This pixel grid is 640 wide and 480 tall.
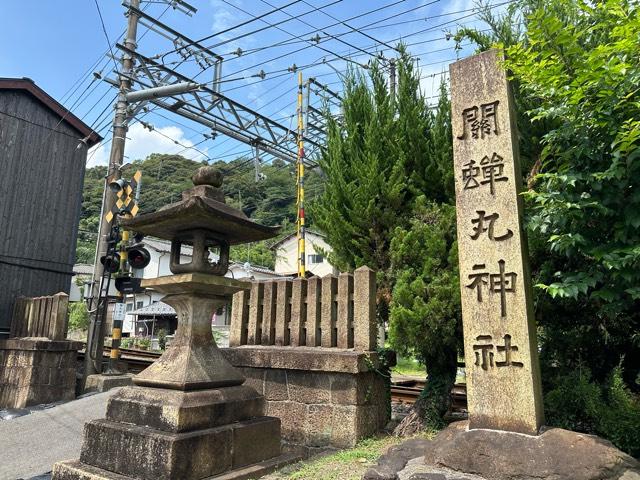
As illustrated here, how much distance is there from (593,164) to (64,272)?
48.5 feet

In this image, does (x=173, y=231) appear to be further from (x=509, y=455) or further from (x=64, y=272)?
(x=64, y=272)

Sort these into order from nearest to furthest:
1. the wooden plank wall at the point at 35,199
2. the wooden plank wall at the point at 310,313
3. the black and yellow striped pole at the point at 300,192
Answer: the wooden plank wall at the point at 310,313
the black and yellow striped pole at the point at 300,192
the wooden plank wall at the point at 35,199

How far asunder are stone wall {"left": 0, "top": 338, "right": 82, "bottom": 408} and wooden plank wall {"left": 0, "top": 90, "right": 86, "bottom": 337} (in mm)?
2318

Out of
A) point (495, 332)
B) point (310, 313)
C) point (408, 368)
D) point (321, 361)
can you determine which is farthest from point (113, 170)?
point (408, 368)

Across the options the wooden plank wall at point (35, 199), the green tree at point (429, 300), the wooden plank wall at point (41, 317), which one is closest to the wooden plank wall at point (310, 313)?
the green tree at point (429, 300)

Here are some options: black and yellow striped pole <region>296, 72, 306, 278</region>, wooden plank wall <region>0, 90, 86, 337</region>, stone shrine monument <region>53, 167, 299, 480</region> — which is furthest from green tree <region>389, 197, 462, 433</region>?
wooden plank wall <region>0, 90, 86, 337</region>

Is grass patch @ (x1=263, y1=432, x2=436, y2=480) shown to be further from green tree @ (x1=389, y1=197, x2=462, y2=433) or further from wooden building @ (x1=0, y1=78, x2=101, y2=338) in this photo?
wooden building @ (x1=0, y1=78, x2=101, y2=338)

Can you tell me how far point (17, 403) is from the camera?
1080 centimetres

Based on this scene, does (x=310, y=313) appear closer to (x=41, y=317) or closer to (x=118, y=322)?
(x=118, y=322)

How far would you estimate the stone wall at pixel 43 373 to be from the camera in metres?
10.5

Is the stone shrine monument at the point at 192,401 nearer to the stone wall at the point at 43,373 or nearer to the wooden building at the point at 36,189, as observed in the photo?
the stone wall at the point at 43,373

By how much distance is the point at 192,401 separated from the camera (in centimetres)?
475

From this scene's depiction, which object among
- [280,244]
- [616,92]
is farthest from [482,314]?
[280,244]

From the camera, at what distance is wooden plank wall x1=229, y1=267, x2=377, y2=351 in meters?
5.87
